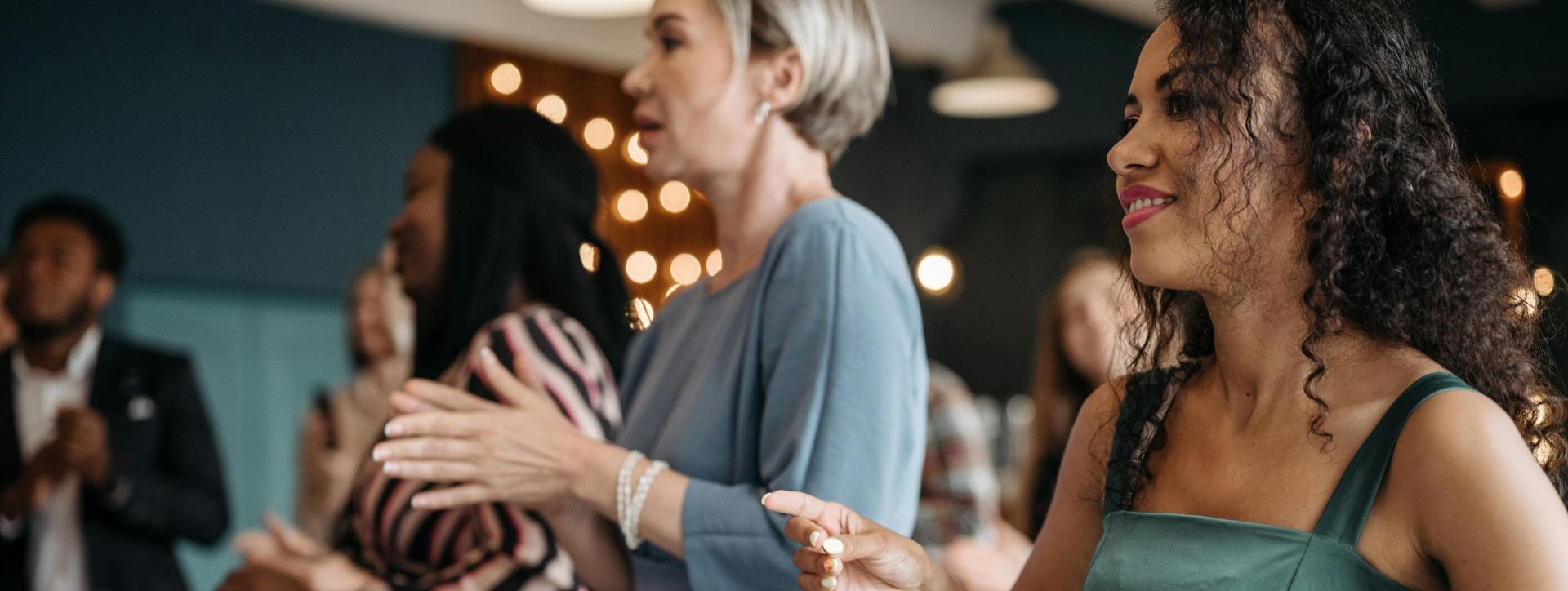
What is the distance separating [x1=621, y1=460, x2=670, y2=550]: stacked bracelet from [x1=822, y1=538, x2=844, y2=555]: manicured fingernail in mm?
331

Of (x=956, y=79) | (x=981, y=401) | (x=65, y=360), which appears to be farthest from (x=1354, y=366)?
(x=981, y=401)

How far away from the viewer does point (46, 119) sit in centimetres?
454

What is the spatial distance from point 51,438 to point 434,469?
233cm

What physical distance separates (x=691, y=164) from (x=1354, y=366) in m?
0.81

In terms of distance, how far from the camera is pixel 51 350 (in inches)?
134

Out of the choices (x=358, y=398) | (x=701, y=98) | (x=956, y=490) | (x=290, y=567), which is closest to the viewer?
(x=701, y=98)

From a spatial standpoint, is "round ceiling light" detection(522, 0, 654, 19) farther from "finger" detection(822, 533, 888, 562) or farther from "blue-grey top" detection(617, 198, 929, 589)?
"finger" detection(822, 533, 888, 562)

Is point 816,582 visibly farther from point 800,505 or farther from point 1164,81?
point 1164,81

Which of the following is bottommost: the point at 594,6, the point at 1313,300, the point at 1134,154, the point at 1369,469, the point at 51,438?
the point at 51,438

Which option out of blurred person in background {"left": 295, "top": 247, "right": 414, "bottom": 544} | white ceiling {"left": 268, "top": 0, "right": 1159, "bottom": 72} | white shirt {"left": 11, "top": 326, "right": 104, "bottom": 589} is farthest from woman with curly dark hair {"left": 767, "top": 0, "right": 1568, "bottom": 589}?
white ceiling {"left": 268, "top": 0, "right": 1159, "bottom": 72}

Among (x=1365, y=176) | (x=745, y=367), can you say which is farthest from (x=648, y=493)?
(x=1365, y=176)

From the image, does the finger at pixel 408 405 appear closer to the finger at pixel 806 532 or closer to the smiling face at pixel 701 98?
the smiling face at pixel 701 98

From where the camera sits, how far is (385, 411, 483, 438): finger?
1401mm

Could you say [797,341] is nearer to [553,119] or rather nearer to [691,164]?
[691,164]
